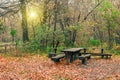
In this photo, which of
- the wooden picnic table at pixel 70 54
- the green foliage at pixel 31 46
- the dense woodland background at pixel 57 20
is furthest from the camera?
the dense woodland background at pixel 57 20

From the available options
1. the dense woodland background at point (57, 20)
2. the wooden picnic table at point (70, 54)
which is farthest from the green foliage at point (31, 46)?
the wooden picnic table at point (70, 54)

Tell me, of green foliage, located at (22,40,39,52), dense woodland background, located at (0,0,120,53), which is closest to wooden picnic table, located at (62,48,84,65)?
dense woodland background, located at (0,0,120,53)

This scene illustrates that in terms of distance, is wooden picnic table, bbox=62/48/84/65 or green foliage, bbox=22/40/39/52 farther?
green foliage, bbox=22/40/39/52

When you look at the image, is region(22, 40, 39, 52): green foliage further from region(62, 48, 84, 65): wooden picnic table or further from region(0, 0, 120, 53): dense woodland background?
region(62, 48, 84, 65): wooden picnic table

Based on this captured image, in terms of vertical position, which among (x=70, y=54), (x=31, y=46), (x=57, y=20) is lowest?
(x=70, y=54)

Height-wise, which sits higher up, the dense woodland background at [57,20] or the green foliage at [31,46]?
the dense woodland background at [57,20]

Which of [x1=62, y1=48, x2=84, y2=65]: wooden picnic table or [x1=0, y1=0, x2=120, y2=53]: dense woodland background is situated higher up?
[x1=0, y1=0, x2=120, y2=53]: dense woodland background

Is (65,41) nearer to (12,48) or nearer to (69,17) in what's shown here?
(69,17)

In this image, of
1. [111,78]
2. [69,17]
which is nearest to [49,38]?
[69,17]

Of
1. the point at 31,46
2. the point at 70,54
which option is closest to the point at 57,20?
the point at 31,46

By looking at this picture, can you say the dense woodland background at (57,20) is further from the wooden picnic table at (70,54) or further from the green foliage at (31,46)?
the wooden picnic table at (70,54)

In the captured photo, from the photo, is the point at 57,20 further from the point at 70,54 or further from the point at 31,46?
the point at 70,54

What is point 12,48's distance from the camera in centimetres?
2177

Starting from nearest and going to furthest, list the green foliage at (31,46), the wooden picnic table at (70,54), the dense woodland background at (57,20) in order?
1. the wooden picnic table at (70,54)
2. the green foliage at (31,46)
3. the dense woodland background at (57,20)
